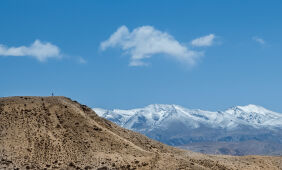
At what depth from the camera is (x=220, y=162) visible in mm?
97938

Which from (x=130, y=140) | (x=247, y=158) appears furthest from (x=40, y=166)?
(x=247, y=158)

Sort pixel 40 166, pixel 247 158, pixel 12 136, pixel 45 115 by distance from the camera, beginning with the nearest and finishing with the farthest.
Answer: pixel 40 166 → pixel 12 136 → pixel 45 115 → pixel 247 158

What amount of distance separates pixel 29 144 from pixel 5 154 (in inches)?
201

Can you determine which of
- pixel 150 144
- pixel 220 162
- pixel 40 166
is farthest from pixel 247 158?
pixel 40 166

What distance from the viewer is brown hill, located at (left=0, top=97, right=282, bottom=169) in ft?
278

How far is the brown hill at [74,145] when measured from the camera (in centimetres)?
8462

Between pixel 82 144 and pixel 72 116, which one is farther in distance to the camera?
pixel 72 116

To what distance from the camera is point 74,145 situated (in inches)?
3521

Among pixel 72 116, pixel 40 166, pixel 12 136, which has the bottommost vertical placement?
pixel 40 166

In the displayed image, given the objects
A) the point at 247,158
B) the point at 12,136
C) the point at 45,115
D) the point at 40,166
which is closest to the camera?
the point at 40,166

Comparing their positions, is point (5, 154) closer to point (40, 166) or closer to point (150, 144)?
point (40, 166)

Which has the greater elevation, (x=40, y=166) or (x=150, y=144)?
(x=150, y=144)

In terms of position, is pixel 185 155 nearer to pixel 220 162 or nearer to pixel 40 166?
pixel 220 162

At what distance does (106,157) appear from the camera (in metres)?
86.4
